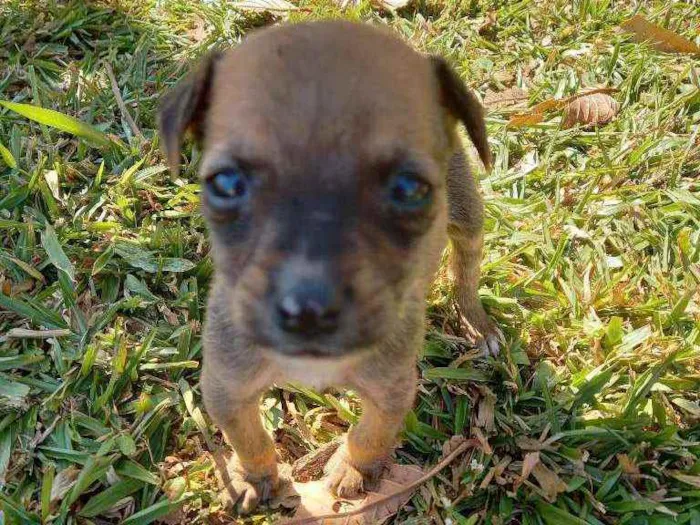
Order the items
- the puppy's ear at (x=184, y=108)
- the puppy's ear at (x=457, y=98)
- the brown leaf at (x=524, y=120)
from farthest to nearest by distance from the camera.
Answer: the brown leaf at (x=524, y=120) → the puppy's ear at (x=457, y=98) → the puppy's ear at (x=184, y=108)

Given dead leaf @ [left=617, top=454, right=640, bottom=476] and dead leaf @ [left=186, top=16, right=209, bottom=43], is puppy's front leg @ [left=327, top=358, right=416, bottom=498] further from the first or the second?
dead leaf @ [left=186, top=16, right=209, bottom=43]

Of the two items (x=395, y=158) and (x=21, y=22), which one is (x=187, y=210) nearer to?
(x=21, y=22)

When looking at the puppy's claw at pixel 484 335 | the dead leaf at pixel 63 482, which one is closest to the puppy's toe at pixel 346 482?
the puppy's claw at pixel 484 335

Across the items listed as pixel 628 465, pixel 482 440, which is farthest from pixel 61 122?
pixel 628 465

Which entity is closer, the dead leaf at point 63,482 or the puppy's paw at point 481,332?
the dead leaf at point 63,482

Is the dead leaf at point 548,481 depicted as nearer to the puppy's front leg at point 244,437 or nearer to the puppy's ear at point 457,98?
the puppy's front leg at point 244,437
